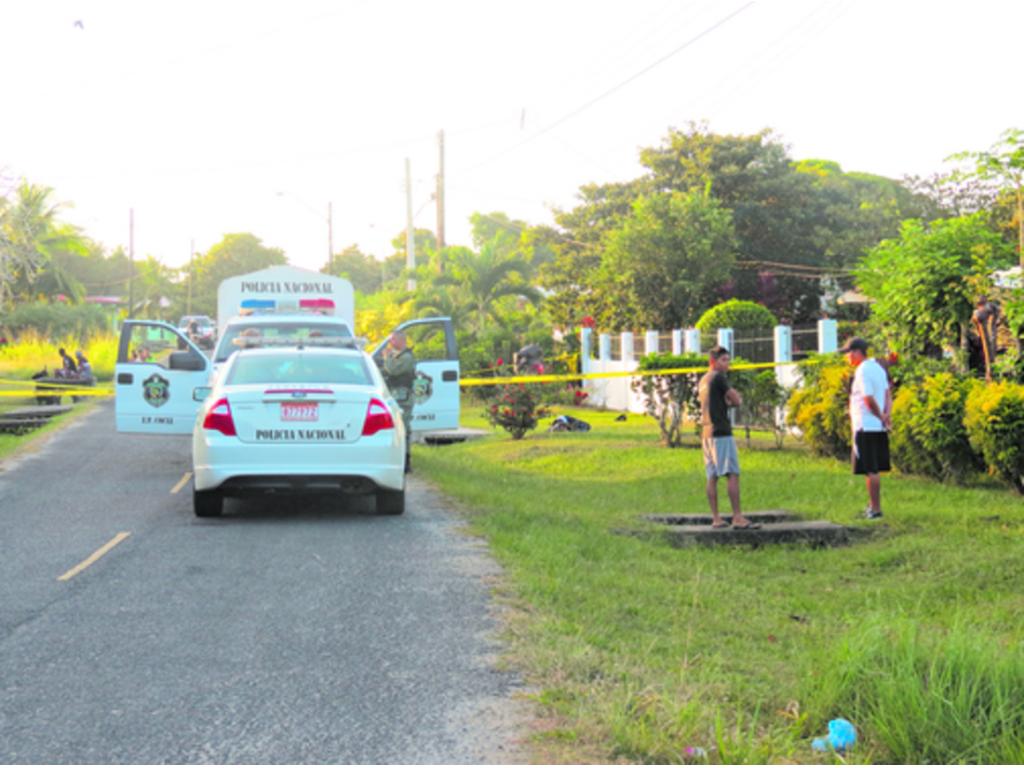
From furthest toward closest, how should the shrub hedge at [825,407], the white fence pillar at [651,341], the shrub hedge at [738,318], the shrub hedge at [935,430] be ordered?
the white fence pillar at [651,341], the shrub hedge at [738,318], the shrub hedge at [825,407], the shrub hedge at [935,430]

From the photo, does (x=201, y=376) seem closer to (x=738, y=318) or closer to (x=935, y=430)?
(x=935, y=430)

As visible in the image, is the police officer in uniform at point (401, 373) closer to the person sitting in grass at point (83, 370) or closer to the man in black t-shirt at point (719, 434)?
the man in black t-shirt at point (719, 434)

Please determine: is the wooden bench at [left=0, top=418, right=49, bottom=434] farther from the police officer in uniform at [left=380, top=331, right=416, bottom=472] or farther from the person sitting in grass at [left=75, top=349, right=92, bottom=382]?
the police officer in uniform at [left=380, top=331, right=416, bottom=472]

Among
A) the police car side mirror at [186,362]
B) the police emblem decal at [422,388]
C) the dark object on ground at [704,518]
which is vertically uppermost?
the police car side mirror at [186,362]

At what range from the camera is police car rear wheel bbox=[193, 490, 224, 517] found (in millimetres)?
10547

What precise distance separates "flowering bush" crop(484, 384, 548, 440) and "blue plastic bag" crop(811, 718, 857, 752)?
14.9 metres

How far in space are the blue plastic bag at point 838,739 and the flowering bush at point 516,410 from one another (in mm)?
14858

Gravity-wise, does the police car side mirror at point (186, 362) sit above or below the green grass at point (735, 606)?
above

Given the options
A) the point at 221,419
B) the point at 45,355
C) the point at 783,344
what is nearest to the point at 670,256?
the point at 783,344

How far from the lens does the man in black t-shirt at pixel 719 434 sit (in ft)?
35.8

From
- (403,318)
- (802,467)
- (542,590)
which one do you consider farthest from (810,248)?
(542,590)

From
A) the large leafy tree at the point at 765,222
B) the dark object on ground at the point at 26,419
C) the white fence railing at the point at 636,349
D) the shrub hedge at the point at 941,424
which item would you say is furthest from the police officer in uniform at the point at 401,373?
the large leafy tree at the point at 765,222

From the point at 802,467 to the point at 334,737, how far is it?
10.9 metres

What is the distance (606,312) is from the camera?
36.9 m
